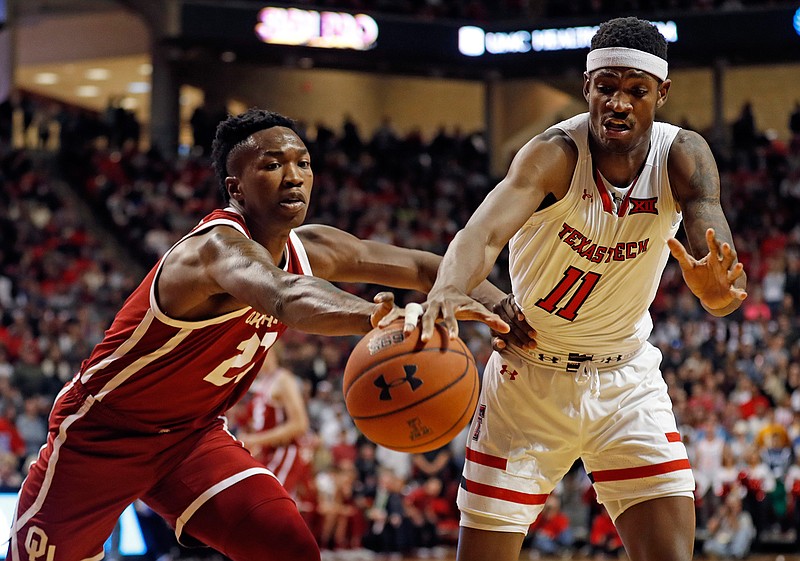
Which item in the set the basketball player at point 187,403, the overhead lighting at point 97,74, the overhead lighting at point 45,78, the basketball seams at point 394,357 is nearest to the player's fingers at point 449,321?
the basketball seams at point 394,357

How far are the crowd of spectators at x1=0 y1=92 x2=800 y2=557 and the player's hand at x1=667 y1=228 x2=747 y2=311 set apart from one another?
22.8ft

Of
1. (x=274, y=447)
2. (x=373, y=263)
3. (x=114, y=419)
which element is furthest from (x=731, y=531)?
(x=114, y=419)

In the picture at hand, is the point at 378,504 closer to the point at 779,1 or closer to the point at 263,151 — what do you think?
the point at 263,151

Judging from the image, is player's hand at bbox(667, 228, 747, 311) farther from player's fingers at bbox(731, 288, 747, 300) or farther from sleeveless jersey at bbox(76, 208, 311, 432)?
sleeveless jersey at bbox(76, 208, 311, 432)

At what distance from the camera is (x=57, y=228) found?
15.7 metres

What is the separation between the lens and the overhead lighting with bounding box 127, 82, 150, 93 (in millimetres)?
25806

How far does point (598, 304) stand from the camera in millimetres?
3889

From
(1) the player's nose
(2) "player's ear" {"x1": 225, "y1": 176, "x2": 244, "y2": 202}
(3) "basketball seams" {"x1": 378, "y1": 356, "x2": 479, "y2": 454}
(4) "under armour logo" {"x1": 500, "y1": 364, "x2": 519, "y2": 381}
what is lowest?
(3) "basketball seams" {"x1": 378, "y1": 356, "x2": 479, "y2": 454}

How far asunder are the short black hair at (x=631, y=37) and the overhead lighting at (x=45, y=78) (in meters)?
23.3

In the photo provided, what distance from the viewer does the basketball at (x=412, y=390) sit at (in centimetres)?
337

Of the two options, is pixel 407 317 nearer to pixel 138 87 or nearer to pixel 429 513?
pixel 429 513

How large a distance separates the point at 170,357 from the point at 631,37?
6.24 ft

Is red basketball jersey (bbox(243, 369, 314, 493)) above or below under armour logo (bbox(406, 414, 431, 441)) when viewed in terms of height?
below

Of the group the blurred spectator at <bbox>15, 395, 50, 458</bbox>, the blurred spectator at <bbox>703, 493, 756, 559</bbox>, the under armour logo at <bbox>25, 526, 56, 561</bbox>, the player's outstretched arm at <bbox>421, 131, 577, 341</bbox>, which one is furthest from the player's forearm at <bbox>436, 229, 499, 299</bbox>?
the blurred spectator at <bbox>15, 395, 50, 458</bbox>
